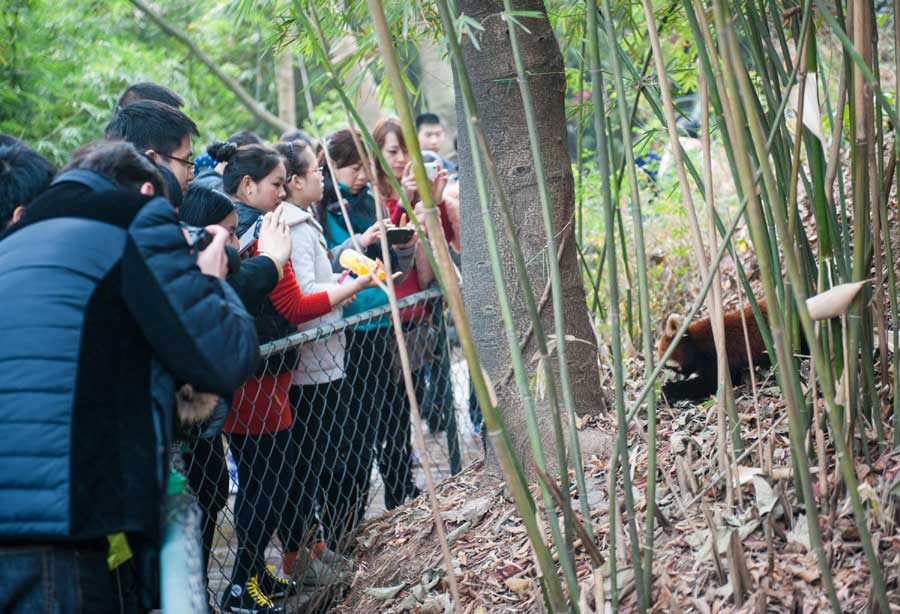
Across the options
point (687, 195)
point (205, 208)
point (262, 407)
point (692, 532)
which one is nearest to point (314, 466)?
point (262, 407)

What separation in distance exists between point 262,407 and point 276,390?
0.22 ft

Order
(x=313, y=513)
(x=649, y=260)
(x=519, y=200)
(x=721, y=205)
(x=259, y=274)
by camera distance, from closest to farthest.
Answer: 1. (x=259, y=274)
2. (x=519, y=200)
3. (x=313, y=513)
4. (x=649, y=260)
5. (x=721, y=205)

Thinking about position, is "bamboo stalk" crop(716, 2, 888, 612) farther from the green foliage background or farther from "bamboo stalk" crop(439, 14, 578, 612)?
the green foliage background

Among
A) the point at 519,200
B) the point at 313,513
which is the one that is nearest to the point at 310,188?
the point at 519,200

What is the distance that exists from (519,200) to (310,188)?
83 cm

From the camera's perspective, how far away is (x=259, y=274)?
241cm

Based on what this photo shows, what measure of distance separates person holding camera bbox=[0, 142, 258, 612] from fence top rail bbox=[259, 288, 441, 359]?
2.15 feet

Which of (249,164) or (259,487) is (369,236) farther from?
(259,487)

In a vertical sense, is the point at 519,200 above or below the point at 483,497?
above

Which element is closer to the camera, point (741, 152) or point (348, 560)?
Answer: point (741, 152)

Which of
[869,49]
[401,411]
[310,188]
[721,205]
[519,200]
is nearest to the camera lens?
[869,49]

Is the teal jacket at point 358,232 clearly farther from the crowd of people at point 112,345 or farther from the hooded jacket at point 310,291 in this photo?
the crowd of people at point 112,345

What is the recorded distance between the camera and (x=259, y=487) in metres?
2.79

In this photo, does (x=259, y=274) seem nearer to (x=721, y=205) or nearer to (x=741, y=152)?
(x=741, y=152)
